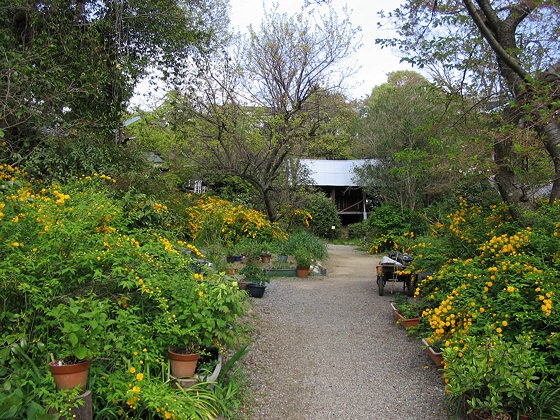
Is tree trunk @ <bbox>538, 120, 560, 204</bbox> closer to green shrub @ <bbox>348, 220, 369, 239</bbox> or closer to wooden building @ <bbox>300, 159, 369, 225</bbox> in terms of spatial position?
green shrub @ <bbox>348, 220, 369, 239</bbox>

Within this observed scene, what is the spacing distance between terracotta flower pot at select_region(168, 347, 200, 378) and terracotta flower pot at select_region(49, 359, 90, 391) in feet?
2.34

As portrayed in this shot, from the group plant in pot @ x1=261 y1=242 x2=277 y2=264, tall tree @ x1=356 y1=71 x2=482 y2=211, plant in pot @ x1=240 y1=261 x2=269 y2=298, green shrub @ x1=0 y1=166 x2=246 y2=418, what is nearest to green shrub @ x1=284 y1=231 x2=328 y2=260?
plant in pot @ x1=261 y1=242 x2=277 y2=264

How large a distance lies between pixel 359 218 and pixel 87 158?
59.2 feet

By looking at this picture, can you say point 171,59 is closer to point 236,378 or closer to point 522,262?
point 236,378

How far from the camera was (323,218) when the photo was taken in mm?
18562

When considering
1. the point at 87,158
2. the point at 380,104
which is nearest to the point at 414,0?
the point at 87,158

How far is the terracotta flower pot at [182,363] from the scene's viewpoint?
281 centimetres

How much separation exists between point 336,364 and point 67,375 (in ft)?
8.95

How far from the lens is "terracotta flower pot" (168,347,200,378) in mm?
2809

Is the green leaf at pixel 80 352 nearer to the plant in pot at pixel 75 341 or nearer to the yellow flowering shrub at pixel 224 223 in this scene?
the plant in pot at pixel 75 341

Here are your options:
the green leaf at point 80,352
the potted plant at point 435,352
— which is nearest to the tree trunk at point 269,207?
the potted plant at point 435,352

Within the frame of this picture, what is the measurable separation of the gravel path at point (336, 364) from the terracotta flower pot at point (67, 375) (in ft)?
4.64

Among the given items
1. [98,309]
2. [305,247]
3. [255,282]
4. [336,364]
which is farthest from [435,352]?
[305,247]

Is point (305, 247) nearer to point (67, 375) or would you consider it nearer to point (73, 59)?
point (73, 59)
